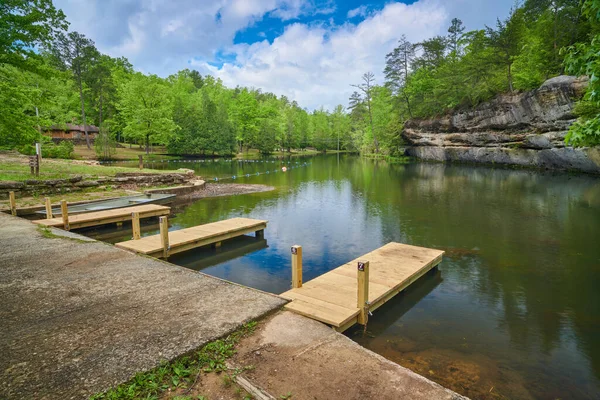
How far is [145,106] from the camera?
122 feet

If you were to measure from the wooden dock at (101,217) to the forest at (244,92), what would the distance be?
6.18 metres

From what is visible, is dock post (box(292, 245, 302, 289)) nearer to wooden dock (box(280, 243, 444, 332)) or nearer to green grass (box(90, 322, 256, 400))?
wooden dock (box(280, 243, 444, 332))

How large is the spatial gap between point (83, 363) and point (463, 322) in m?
6.58

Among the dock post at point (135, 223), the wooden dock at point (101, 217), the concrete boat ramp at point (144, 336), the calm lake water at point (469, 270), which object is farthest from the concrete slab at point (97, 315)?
the wooden dock at point (101, 217)

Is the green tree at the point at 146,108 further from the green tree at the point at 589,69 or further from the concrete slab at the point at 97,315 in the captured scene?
the green tree at the point at 589,69

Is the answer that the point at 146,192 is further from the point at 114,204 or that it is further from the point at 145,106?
the point at 145,106

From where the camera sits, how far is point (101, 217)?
42.8ft

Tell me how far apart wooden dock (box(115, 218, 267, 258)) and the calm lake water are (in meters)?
0.44

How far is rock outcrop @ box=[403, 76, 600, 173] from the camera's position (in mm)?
31375

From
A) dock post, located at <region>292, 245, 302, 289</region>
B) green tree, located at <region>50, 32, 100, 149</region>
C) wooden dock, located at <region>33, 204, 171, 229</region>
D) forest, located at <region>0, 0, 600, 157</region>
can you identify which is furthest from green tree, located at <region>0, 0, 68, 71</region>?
green tree, located at <region>50, 32, 100, 149</region>

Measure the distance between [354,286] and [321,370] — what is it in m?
3.27

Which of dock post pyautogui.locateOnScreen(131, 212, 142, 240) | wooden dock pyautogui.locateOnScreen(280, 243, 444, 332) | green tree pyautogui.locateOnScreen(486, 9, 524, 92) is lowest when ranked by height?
wooden dock pyautogui.locateOnScreen(280, 243, 444, 332)

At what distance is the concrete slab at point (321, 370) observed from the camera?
3586mm

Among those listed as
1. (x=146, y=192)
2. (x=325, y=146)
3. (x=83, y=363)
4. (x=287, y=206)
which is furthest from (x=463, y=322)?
(x=325, y=146)
